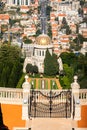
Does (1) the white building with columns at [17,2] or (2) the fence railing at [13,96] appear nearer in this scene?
(2) the fence railing at [13,96]

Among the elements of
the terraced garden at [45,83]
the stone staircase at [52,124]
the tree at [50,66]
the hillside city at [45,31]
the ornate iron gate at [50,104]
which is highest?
the ornate iron gate at [50,104]

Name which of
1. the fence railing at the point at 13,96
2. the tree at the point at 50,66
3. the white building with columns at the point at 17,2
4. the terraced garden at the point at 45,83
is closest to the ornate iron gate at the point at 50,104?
the fence railing at the point at 13,96

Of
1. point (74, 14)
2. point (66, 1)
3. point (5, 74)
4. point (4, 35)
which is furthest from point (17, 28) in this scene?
point (5, 74)

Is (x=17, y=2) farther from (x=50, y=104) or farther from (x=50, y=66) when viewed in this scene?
(x=50, y=104)

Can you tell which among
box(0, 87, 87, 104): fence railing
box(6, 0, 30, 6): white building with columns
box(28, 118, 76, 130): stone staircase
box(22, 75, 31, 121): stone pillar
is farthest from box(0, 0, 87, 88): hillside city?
A: box(28, 118, 76, 130): stone staircase

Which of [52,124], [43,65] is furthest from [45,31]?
[52,124]

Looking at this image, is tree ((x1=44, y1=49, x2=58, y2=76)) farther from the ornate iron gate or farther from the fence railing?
the fence railing

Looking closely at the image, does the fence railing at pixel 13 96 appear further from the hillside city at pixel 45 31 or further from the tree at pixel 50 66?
the tree at pixel 50 66
